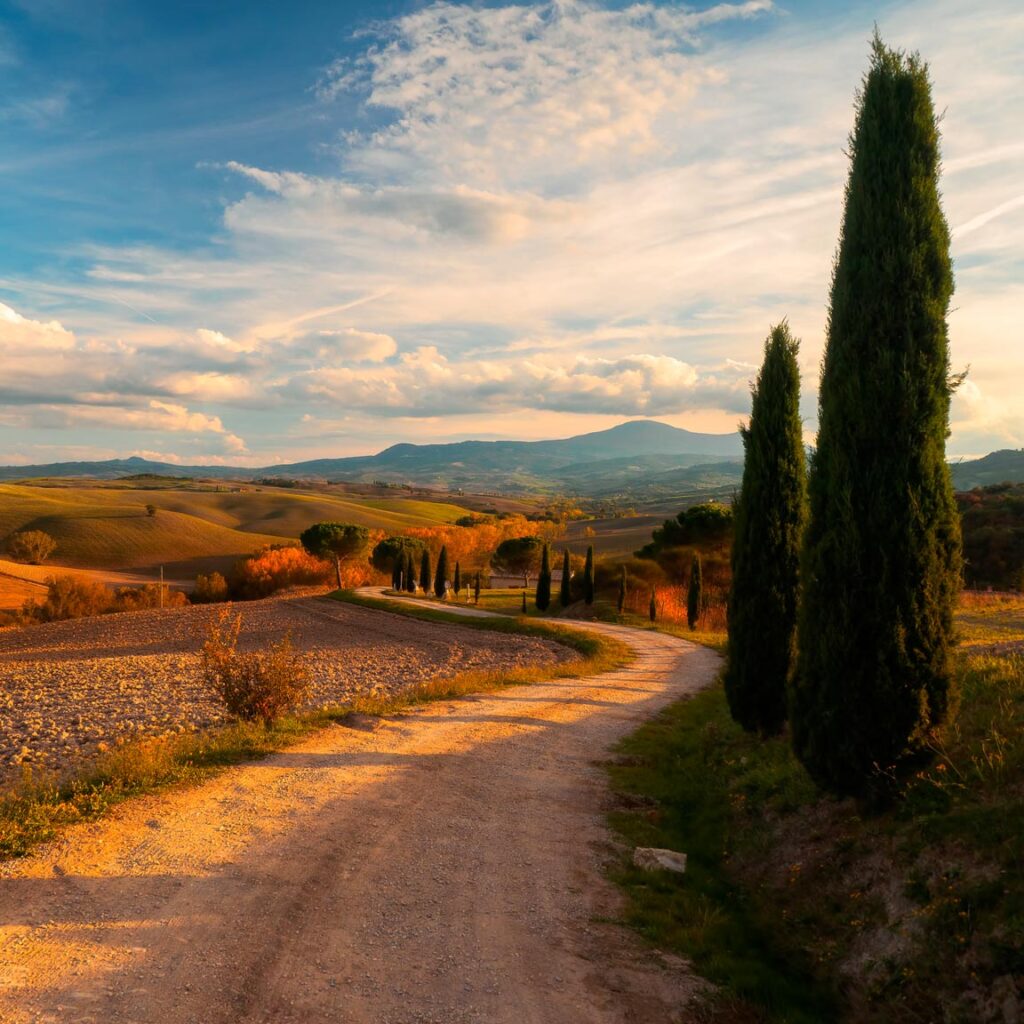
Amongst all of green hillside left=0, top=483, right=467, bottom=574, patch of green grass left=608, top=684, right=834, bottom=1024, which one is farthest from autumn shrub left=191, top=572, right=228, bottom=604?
patch of green grass left=608, top=684, right=834, bottom=1024

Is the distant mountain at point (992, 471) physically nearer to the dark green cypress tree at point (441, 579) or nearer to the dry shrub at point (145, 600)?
the dark green cypress tree at point (441, 579)

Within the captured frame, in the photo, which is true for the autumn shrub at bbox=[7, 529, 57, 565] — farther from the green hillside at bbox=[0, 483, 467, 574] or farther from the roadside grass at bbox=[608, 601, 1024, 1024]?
the roadside grass at bbox=[608, 601, 1024, 1024]

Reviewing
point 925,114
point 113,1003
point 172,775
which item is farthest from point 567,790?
point 925,114

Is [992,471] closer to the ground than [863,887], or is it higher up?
higher up

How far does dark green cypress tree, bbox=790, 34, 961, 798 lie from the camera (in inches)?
338

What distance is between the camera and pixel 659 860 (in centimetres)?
868

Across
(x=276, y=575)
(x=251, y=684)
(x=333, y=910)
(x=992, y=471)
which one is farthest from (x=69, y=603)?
(x=992, y=471)

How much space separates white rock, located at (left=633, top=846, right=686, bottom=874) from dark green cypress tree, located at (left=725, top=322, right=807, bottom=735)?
5322 mm

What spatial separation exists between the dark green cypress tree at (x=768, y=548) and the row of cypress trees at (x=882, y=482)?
3.74 metres

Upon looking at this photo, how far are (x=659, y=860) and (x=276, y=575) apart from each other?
74.3 metres

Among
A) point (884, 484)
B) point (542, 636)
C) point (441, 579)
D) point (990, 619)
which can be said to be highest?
point (884, 484)

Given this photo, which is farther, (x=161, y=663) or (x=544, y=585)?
(x=544, y=585)

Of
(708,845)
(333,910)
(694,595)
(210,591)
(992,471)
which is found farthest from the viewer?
(992,471)

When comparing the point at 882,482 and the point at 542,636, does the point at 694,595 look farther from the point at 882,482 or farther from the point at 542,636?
the point at 882,482
